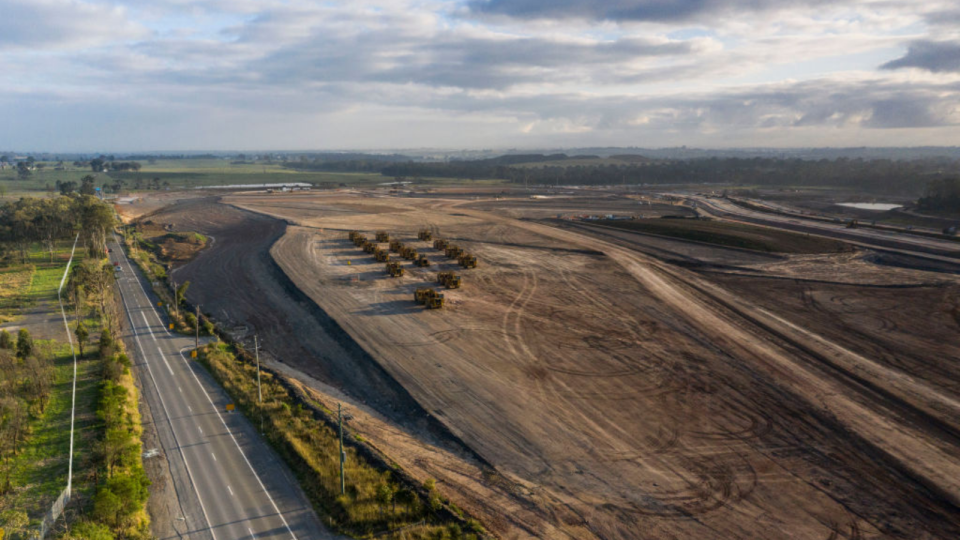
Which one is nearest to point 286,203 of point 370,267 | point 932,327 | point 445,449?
point 370,267

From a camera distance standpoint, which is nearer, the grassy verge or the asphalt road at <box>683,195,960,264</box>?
the grassy verge

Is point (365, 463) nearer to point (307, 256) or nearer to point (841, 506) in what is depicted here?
point (841, 506)

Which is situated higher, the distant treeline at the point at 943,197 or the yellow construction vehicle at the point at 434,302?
the distant treeline at the point at 943,197

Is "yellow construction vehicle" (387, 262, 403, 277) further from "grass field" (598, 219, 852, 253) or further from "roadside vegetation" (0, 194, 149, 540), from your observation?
"grass field" (598, 219, 852, 253)

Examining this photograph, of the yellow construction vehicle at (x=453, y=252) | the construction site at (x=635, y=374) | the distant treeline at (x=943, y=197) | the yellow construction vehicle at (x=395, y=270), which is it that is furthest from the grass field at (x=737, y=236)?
the distant treeline at (x=943, y=197)

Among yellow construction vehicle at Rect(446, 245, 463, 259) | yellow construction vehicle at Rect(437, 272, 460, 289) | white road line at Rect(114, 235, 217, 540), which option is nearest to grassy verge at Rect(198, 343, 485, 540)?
white road line at Rect(114, 235, 217, 540)

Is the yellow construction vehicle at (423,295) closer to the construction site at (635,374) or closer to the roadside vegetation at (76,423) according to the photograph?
the construction site at (635,374)
